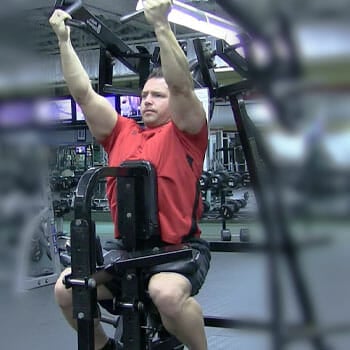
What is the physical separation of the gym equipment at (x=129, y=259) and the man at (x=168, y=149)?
0.04 meters

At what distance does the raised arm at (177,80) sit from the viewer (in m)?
1.29

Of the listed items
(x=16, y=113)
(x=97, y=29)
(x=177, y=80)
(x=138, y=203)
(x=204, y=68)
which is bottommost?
(x=138, y=203)

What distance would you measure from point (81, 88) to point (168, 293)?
724 millimetres

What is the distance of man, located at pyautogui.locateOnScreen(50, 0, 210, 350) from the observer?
1385 millimetres

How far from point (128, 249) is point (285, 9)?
1.31m

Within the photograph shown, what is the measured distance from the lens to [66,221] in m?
7.19

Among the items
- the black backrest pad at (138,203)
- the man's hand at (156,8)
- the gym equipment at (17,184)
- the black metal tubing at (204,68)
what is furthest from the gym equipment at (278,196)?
the black metal tubing at (204,68)

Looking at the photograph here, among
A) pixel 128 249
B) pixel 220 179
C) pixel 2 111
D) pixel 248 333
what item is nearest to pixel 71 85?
pixel 128 249

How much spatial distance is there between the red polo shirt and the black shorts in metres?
0.03

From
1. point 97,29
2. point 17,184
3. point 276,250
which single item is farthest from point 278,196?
point 97,29

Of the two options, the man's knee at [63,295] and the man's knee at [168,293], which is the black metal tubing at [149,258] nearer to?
the man's knee at [168,293]

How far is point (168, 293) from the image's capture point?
1343 millimetres

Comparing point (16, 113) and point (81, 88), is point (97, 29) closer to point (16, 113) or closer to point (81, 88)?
point (81, 88)

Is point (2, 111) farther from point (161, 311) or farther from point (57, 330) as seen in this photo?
point (57, 330)
